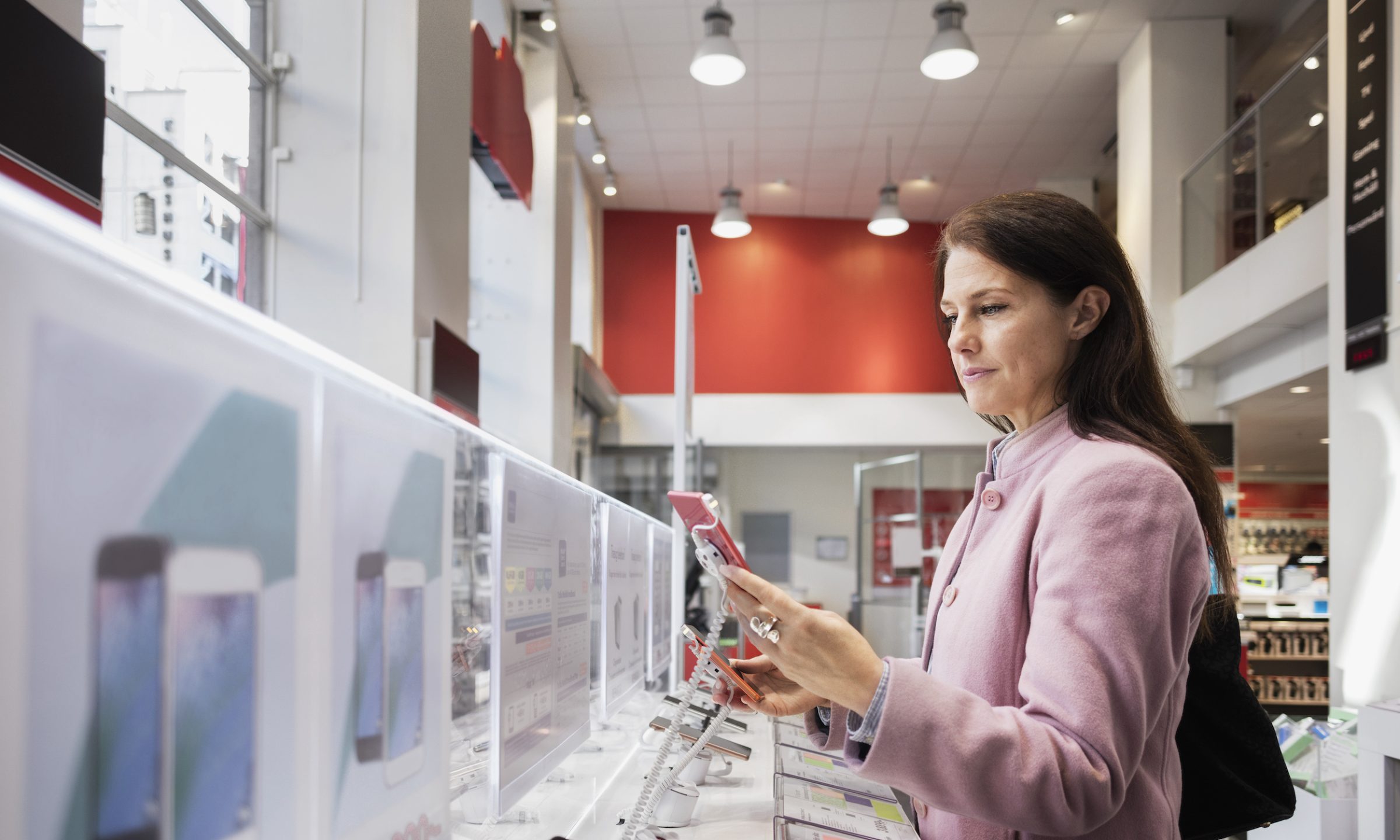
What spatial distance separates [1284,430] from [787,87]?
507cm

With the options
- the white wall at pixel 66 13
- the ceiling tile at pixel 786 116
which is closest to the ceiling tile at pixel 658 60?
the ceiling tile at pixel 786 116

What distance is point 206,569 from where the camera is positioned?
0.52 m

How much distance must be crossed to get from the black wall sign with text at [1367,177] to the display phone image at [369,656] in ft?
14.4

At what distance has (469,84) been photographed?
433 centimetres

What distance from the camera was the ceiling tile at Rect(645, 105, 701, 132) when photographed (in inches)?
297

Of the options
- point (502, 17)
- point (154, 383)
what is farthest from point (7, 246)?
point (502, 17)

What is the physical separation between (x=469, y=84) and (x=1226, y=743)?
400 cm

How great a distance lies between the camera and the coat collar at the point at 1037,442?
1.05 meters

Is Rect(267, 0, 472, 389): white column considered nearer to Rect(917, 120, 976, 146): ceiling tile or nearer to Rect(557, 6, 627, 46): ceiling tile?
Rect(557, 6, 627, 46): ceiling tile

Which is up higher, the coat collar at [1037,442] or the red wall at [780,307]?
the red wall at [780,307]

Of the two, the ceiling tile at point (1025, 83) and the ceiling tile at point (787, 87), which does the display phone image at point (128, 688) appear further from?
the ceiling tile at point (1025, 83)

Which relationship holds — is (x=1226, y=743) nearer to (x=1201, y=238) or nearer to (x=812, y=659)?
(x=812, y=659)

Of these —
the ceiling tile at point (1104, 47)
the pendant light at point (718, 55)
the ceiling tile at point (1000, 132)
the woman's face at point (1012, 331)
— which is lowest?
the woman's face at point (1012, 331)

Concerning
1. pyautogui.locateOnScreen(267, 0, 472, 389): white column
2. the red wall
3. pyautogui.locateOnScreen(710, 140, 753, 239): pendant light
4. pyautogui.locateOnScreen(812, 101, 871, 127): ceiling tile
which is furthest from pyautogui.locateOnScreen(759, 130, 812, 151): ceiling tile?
pyautogui.locateOnScreen(267, 0, 472, 389): white column
